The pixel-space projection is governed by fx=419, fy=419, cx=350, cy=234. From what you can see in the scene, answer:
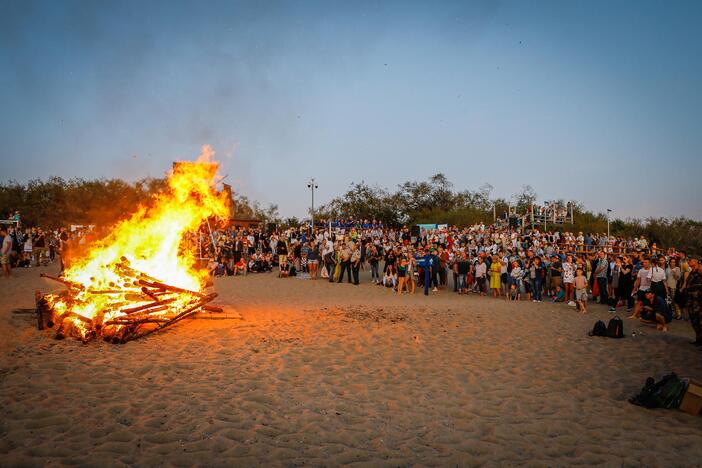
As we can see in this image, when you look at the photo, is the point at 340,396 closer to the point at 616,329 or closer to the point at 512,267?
the point at 616,329

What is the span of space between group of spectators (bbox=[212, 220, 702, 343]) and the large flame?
8556mm

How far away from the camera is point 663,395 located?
20.4ft

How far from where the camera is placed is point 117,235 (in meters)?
11.1

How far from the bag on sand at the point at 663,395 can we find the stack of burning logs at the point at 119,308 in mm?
8852

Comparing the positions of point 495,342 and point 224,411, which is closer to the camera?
point 224,411

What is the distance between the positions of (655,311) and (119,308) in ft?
43.6

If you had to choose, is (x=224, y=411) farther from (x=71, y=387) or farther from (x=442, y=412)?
(x=442, y=412)

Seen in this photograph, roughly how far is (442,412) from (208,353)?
173 inches

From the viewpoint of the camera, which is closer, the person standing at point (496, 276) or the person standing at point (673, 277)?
the person standing at point (673, 277)

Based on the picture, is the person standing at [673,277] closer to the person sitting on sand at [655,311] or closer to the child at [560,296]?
the person sitting on sand at [655,311]

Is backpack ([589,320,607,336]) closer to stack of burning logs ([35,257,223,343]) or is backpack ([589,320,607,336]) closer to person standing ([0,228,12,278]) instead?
stack of burning logs ([35,257,223,343])

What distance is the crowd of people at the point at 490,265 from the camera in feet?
40.6

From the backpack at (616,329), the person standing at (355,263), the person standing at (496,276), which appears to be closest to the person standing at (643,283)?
the backpack at (616,329)

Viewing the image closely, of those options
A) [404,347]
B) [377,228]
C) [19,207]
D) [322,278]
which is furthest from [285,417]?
[19,207]
